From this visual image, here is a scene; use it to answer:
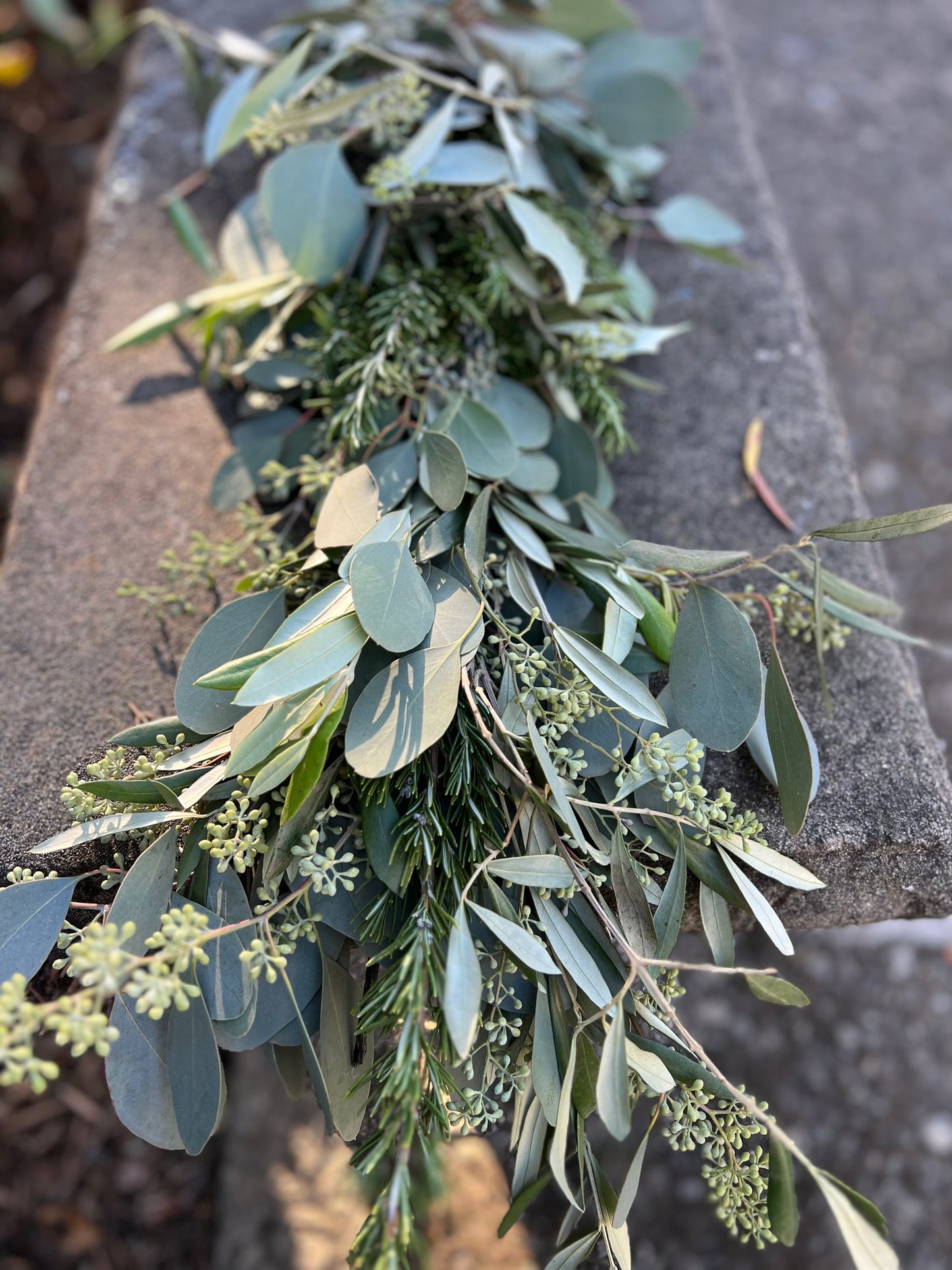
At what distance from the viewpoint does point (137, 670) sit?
0.90 m

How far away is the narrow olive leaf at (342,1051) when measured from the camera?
0.68 meters

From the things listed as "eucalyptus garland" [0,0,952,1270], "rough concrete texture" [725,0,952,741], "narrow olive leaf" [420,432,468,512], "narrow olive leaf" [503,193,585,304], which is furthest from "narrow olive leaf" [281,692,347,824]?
"rough concrete texture" [725,0,952,741]

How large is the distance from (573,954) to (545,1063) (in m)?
0.08

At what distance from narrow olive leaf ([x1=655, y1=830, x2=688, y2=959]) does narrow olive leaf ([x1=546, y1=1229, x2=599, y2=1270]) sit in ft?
0.67

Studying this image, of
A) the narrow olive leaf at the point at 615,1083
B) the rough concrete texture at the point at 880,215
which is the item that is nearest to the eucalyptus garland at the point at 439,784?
the narrow olive leaf at the point at 615,1083

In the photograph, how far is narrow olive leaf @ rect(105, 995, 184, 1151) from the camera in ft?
2.15

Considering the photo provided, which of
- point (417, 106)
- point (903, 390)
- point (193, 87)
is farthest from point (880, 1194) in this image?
point (193, 87)

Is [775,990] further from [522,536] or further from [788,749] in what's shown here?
[522,536]

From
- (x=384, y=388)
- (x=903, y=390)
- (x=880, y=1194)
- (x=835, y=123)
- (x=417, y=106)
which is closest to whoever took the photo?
(x=384, y=388)

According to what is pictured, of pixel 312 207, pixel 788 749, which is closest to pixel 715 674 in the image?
pixel 788 749

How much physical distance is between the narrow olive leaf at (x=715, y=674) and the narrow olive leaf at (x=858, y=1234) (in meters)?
0.29

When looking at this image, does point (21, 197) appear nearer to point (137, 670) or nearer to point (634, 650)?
point (137, 670)

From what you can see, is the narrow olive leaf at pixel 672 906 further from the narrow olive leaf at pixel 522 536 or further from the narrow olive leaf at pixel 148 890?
the narrow olive leaf at pixel 148 890

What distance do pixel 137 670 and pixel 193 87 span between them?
0.80 metres
